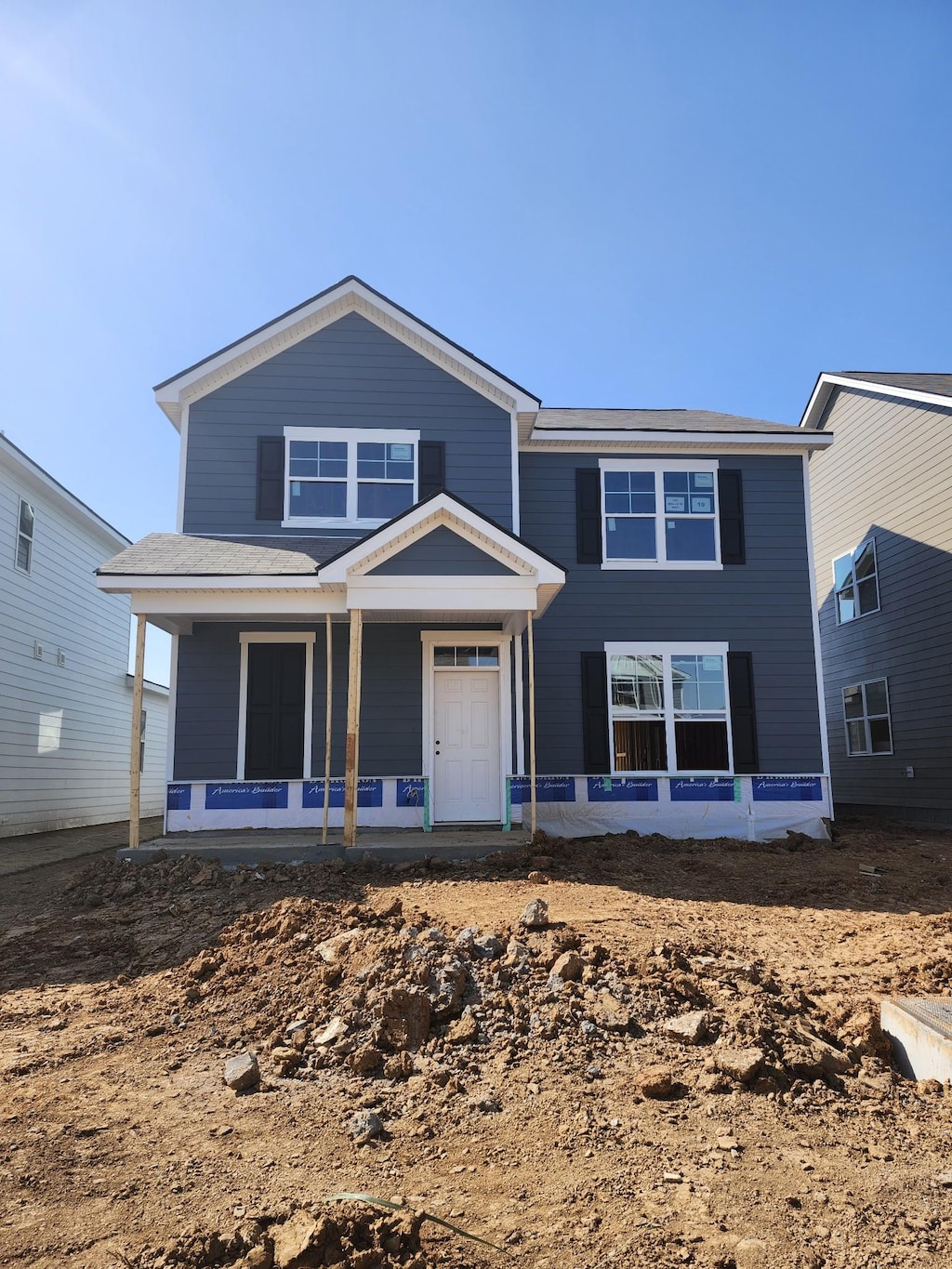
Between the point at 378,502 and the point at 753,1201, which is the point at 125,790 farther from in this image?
the point at 753,1201

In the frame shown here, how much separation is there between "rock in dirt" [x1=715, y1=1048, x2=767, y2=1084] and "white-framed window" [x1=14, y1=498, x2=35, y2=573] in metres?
14.1

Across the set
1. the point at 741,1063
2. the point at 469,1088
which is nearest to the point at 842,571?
the point at 741,1063

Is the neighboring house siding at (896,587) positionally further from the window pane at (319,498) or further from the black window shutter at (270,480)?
the black window shutter at (270,480)

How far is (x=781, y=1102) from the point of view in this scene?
3.74m

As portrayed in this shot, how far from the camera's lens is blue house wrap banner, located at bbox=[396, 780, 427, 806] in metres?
11.0

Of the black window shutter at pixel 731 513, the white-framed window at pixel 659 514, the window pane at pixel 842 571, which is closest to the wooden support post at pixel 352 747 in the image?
the white-framed window at pixel 659 514

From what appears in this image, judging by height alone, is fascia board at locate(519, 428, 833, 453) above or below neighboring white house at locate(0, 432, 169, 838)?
above

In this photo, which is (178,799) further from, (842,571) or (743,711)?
(842,571)

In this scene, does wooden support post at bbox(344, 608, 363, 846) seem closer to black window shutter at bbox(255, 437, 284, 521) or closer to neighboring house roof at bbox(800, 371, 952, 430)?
black window shutter at bbox(255, 437, 284, 521)

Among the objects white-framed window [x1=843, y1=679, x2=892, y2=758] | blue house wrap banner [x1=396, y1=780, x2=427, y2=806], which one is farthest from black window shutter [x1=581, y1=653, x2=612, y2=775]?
white-framed window [x1=843, y1=679, x2=892, y2=758]

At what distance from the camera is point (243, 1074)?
13.6ft

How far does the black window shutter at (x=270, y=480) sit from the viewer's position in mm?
11508

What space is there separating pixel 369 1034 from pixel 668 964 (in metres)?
1.84

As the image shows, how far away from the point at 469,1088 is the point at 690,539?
9832 mm
